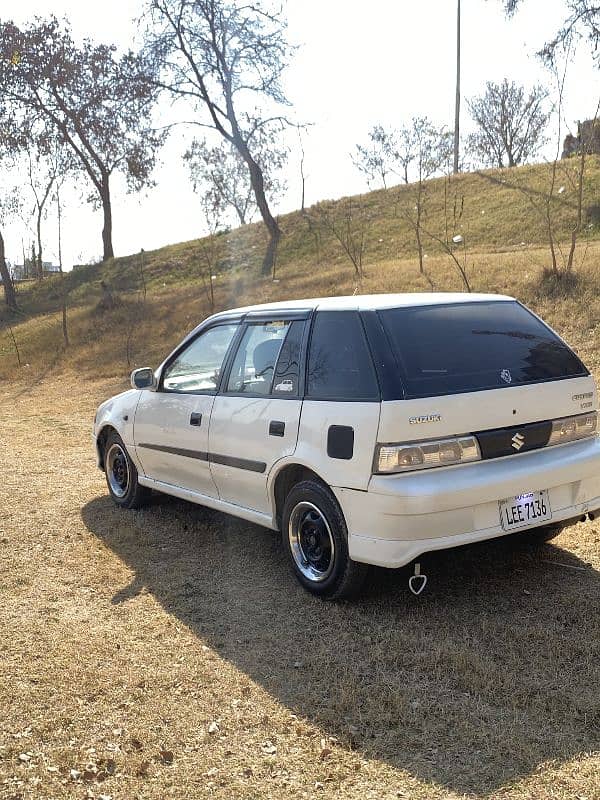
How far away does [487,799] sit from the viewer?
2.73 meters

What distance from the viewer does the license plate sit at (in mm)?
4055

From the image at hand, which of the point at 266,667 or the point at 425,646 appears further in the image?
the point at 425,646

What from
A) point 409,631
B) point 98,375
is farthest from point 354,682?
point 98,375

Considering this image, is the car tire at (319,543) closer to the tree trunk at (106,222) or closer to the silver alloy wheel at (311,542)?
the silver alloy wheel at (311,542)

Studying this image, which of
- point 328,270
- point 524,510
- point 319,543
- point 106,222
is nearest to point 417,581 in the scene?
point 319,543

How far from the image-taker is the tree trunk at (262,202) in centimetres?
3167

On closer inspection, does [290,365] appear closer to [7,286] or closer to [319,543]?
[319,543]

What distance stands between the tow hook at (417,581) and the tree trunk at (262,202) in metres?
26.4

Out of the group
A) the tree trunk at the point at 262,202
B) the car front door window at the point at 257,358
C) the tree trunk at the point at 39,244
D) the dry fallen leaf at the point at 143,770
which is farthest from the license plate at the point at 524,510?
the tree trunk at the point at 39,244

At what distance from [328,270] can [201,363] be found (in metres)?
21.6

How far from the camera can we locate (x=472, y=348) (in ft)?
14.3

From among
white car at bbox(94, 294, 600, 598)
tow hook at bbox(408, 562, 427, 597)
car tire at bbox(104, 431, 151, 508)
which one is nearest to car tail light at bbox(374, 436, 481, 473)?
white car at bbox(94, 294, 600, 598)

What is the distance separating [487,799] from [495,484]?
158 cm

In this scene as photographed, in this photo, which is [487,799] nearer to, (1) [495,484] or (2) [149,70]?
(1) [495,484]
